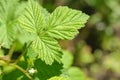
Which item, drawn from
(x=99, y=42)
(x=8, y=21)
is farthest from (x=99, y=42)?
(x=8, y=21)

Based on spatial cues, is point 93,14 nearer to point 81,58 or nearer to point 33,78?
point 81,58

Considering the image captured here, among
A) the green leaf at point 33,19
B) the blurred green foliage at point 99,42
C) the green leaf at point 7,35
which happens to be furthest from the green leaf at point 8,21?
the blurred green foliage at point 99,42

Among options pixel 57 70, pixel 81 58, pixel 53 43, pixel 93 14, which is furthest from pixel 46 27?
pixel 93 14

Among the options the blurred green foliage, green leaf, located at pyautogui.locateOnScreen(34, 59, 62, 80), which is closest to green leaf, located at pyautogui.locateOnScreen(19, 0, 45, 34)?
green leaf, located at pyautogui.locateOnScreen(34, 59, 62, 80)

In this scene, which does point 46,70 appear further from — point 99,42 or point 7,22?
point 99,42

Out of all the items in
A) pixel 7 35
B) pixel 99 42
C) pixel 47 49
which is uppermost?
pixel 99 42
